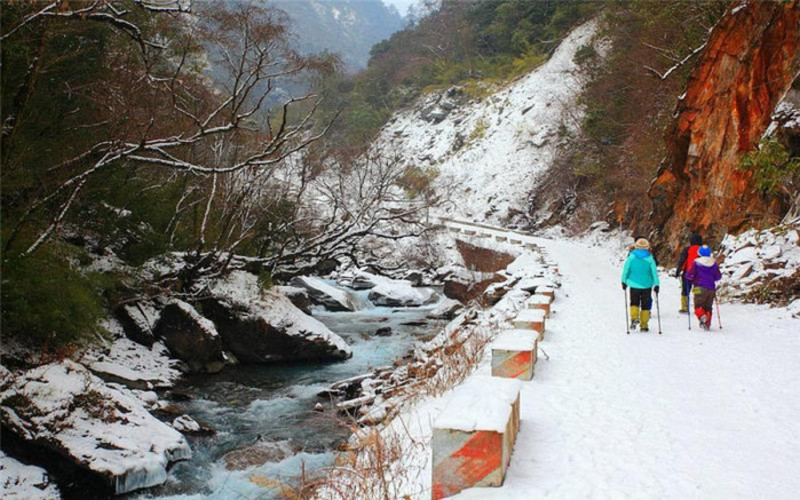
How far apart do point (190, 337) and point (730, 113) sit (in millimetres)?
15730

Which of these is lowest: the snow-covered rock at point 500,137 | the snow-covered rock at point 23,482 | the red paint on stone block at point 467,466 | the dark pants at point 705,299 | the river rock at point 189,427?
the river rock at point 189,427

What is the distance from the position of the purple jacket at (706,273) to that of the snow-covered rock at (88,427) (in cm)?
857

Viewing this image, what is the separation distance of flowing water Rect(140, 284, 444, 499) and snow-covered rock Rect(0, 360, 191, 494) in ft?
1.08

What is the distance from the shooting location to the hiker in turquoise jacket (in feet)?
31.4

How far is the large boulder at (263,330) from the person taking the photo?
45.8ft

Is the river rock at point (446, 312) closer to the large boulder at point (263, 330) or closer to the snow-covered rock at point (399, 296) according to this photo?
the snow-covered rock at point (399, 296)

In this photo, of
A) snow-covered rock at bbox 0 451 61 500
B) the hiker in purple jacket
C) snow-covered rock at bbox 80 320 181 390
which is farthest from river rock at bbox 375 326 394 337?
snow-covered rock at bbox 0 451 61 500

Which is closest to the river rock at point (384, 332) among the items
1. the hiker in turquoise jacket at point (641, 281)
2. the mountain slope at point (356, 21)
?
the hiker in turquoise jacket at point (641, 281)

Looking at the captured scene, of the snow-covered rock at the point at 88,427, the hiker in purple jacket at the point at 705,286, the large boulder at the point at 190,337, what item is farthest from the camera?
the large boulder at the point at 190,337

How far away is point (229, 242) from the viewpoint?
16.9m

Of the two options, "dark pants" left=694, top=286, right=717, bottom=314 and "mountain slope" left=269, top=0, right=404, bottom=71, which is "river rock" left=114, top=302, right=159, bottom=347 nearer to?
"dark pants" left=694, top=286, right=717, bottom=314

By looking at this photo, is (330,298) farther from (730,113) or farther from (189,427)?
(730,113)

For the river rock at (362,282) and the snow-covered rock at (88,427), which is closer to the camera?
the snow-covered rock at (88,427)

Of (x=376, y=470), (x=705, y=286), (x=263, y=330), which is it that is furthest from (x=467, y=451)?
(x=263, y=330)
